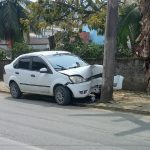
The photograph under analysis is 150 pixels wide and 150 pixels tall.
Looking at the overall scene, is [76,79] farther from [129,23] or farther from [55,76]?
[129,23]

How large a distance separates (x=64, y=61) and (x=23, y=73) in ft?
5.56

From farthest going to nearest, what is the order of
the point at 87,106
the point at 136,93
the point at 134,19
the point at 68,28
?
the point at 68,28
the point at 134,19
the point at 136,93
the point at 87,106

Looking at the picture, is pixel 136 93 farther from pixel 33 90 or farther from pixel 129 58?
pixel 33 90

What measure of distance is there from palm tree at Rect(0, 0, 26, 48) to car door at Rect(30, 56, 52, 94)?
48.0 ft

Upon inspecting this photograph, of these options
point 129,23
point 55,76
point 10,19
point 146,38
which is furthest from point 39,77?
point 10,19

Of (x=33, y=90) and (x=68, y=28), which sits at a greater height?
(x=68, y=28)

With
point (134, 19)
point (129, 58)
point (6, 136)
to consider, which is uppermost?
point (134, 19)

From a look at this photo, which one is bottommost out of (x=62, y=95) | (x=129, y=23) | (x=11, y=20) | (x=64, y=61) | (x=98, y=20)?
(x=62, y=95)

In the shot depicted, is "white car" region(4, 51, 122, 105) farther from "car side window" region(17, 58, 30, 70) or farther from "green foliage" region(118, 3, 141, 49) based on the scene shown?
"green foliage" region(118, 3, 141, 49)

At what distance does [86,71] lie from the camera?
15250mm

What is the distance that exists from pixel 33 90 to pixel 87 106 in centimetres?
250

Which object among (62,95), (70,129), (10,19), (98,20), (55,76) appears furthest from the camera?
(10,19)

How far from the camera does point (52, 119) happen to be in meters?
12.2

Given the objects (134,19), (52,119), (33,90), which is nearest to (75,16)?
(134,19)
